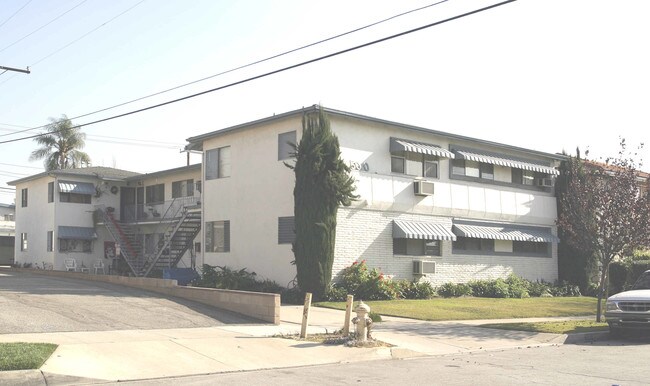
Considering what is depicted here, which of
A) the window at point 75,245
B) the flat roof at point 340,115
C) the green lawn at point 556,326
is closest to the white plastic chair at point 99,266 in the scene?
the window at point 75,245

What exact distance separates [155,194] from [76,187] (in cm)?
476

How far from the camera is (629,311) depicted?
16.1 m

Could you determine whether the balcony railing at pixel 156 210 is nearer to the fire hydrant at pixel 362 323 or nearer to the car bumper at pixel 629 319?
the fire hydrant at pixel 362 323

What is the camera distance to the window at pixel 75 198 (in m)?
40.1

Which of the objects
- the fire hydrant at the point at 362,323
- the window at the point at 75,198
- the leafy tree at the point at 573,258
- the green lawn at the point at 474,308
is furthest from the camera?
the window at the point at 75,198

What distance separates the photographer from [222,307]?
18.8 meters

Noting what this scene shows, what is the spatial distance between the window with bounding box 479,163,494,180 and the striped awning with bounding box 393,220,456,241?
→ 13.8 ft

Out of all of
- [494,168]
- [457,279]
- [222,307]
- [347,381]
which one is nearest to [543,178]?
[494,168]

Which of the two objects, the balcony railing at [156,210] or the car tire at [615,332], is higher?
the balcony railing at [156,210]

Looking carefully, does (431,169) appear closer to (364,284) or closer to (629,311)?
(364,284)

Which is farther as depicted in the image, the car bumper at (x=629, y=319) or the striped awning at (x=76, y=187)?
the striped awning at (x=76, y=187)

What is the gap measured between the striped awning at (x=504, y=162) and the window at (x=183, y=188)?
49.5ft

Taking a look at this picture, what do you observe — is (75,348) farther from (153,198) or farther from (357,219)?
(153,198)

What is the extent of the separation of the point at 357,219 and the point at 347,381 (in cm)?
1578
